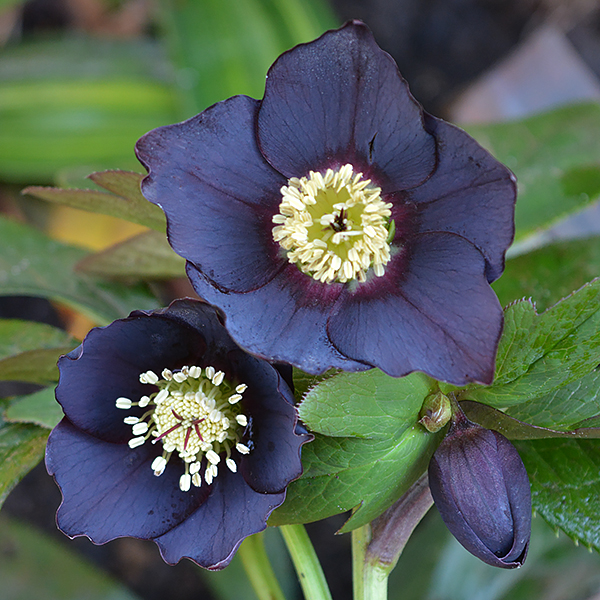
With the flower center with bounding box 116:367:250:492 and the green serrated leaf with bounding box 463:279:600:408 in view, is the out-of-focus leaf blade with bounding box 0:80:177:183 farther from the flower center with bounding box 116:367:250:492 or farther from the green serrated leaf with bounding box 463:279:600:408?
the green serrated leaf with bounding box 463:279:600:408

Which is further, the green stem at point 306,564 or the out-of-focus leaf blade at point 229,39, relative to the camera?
the out-of-focus leaf blade at point 229,39

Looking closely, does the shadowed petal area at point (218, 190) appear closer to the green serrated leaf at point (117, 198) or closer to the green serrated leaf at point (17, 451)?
the green serrated leaf at point (117, 198)

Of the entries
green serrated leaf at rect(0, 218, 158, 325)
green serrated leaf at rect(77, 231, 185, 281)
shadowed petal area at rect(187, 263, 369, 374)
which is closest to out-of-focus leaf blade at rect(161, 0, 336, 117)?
green serrated leaf at rect(0, 218, 158, 325)

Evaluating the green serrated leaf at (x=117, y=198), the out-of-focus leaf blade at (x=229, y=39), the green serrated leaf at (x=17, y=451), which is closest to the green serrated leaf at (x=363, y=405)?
the green serrated leaf at (x=117, y=198)

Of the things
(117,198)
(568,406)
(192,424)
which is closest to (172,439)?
(192,424)

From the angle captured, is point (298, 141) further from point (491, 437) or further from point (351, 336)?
point (491, 437)

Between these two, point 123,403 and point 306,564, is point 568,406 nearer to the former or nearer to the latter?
point 306,564
